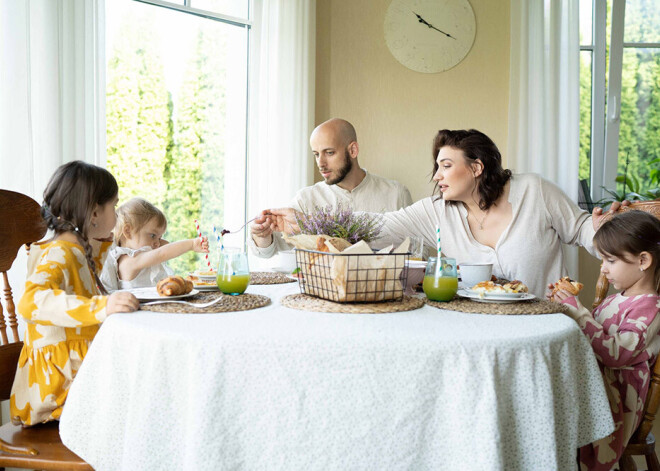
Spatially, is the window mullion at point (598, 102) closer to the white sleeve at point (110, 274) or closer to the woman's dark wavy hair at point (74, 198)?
the white sleeve at point (110, 274)

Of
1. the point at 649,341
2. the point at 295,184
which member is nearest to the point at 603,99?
the point at 295,184

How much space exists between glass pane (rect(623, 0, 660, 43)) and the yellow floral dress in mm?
3643

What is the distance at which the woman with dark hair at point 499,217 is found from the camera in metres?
2.31

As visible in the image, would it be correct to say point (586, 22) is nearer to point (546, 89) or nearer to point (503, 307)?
point (546, 89)

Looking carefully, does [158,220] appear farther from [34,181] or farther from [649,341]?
[649,341]

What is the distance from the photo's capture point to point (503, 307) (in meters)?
1.42

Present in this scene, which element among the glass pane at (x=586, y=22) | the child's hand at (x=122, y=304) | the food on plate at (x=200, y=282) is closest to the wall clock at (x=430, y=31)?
the glass pane at (x=586, y=22)

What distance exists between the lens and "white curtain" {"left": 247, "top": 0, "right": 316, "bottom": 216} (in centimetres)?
371

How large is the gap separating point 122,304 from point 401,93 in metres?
2.89

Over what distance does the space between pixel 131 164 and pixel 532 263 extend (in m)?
2.10

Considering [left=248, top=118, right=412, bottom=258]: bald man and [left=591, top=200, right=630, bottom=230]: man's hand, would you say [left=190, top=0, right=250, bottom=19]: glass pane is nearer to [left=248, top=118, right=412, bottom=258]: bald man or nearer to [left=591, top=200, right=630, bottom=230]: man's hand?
[left=248, top=118, right=412, bottom=258]: bald man

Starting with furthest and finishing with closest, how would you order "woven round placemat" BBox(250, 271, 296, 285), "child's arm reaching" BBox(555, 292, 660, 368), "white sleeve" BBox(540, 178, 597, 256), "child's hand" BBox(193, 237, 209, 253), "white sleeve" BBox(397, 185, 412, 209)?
"white sleeve" BBox(397, 185, 412, 209)
"white sleeve" BBox(540, 178, 597, 256)
"child's hand" BBox(193, 237, 209, 253)
"woven round placemat" BBox(250, 271, 296, 285)
"child's arm reaching" BBox(555, 292, 660, 368)

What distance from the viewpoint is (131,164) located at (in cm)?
331

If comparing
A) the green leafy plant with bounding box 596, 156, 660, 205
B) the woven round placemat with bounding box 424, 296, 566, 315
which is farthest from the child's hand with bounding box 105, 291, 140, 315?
the green leafy plant with bounding box 596, 156, 660, 205
